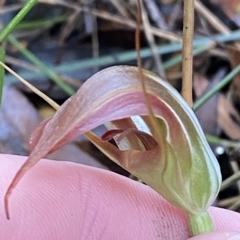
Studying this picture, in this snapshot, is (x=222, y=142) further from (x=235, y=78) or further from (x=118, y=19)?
(x=118, y=19)

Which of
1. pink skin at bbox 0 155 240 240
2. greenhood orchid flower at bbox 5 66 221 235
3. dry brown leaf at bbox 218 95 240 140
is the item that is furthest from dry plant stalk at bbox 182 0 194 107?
dry brown leaf at bbox 218 95 240 140

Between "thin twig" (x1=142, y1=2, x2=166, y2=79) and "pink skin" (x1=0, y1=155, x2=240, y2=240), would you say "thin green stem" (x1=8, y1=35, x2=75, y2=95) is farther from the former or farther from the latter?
"pink skin" (x1=0, y1=155, x2=240, y2=240)

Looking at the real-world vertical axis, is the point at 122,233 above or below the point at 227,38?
below

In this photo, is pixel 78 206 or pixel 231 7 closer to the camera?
pixel 78 206

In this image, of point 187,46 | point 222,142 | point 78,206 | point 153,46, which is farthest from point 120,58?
point 187,46

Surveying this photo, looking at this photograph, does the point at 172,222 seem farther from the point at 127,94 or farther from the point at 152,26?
the point at 152,26

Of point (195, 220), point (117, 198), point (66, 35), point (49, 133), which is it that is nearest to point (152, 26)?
point (66, 35)
